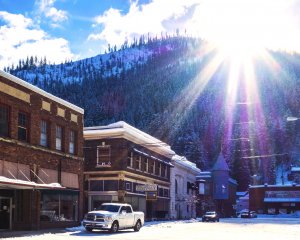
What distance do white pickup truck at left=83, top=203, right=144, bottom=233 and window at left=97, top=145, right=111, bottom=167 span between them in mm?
14433

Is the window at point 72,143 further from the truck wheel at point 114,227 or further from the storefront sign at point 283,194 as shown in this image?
the storefront sign at point 283,194

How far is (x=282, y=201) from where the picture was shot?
112500 mm

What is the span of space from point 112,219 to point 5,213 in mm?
6505

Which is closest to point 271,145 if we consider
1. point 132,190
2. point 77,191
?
point 132,190

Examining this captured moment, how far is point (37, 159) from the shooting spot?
99.2 ft

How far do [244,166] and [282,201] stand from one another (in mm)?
49137

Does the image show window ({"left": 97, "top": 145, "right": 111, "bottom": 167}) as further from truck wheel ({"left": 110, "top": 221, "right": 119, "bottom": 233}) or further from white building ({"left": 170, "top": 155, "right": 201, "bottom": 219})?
white building ({"left": 170, "top": 155, "right": 201, "bottom": 219})

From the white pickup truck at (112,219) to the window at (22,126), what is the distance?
6408mm

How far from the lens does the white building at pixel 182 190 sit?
2481 inches

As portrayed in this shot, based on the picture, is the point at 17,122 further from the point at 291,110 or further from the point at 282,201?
the point at 291,110

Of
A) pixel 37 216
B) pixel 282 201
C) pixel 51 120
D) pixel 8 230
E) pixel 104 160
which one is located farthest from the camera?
pixel 282 201

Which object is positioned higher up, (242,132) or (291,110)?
(291,110)

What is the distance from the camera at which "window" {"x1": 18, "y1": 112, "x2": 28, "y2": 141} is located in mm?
28938

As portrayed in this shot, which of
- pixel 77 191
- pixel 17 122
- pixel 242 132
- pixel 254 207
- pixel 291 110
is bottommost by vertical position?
pixel 254 207
